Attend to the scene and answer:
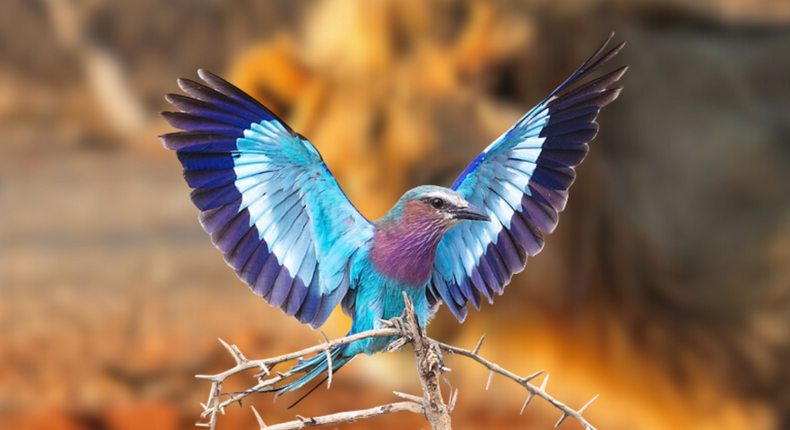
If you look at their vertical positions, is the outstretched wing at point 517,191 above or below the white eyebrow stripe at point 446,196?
above

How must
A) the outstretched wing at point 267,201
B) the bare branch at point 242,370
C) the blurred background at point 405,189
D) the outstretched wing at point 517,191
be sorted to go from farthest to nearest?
the blurred background at point 405,189 → the outstretched wing at point 517,191 → the outstretched wing at point 267,201 → the bare branch at point 242,370

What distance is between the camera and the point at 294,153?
2.64ft

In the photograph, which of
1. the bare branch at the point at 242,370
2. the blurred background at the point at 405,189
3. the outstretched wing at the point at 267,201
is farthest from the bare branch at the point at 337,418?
the blurred background at the point at 405,189

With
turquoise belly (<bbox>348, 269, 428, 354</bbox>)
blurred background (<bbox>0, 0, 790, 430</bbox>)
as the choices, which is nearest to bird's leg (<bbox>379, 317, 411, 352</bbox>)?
turquoise belly (<bbox>348, 269, 428, 354</bbox>)

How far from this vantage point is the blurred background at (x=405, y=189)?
2.41 metres

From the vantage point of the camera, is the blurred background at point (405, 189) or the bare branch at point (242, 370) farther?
the blurred background at point (405, 189)

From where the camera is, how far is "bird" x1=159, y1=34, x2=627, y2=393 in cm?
79

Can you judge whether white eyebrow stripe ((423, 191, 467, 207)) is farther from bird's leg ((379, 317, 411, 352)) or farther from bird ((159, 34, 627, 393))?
bird's leg ((379, 317, 411, 352))

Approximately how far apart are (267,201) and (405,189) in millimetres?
1740

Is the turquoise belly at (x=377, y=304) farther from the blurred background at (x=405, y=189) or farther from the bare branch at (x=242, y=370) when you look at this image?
the blurred background at (x=405, y=189)

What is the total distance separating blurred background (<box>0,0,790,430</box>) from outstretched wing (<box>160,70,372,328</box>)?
64.7 inches

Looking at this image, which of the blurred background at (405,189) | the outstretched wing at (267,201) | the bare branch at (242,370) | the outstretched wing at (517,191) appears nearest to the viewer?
the bare branch at (242,370)

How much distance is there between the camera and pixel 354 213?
0.83 metres

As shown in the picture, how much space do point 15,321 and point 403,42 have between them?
1662 millimetres
